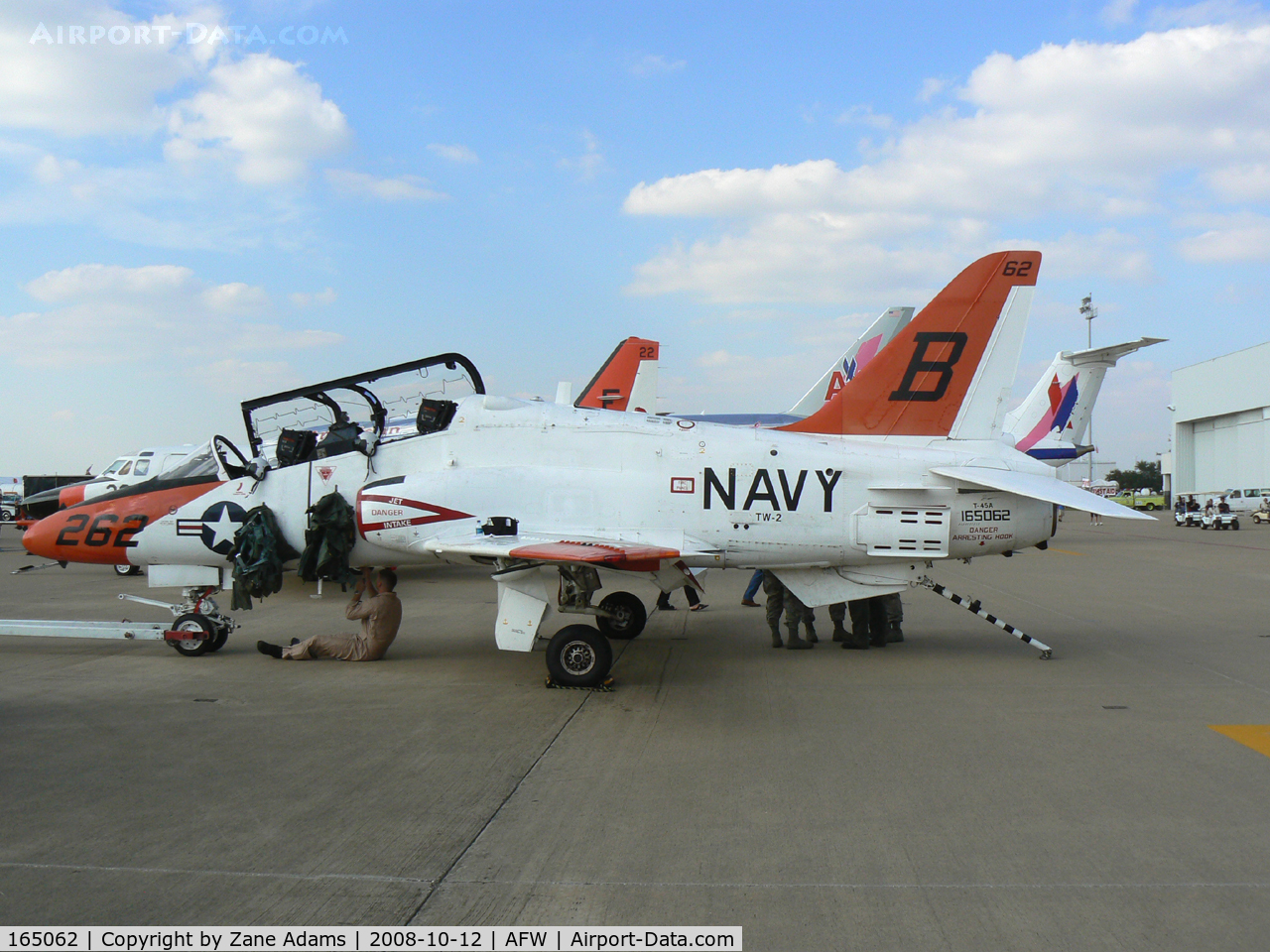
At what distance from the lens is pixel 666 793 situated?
5223 millimetres

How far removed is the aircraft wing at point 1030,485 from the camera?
837cm

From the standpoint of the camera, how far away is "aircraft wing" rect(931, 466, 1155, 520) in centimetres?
837

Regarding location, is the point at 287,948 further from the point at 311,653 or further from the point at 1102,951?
the point at 311,653

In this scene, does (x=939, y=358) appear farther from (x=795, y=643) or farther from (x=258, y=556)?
(x=258, y=556)

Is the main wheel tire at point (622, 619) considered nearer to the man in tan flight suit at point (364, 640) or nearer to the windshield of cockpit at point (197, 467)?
the man in tan flight suit at point (364, 640)

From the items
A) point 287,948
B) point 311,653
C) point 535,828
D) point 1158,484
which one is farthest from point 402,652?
point 1158,484

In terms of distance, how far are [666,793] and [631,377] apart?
1913 cm

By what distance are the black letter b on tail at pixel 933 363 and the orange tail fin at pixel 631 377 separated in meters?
14.4

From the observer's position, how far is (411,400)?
9.81 meters

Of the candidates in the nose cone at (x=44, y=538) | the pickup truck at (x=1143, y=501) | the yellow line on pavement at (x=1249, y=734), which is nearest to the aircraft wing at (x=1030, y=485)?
the yellow line on pavement at (x=1249, y=734)

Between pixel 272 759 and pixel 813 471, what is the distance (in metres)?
5.59
